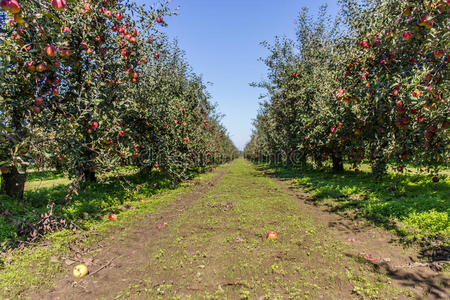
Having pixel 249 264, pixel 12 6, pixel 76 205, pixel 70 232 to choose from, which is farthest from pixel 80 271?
pixel 76 205

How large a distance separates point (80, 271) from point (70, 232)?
2.49 m

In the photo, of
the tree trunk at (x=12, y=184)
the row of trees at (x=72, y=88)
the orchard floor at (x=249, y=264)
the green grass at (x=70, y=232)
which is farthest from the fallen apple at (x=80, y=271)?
the tree trunk at (x=12, y=184)

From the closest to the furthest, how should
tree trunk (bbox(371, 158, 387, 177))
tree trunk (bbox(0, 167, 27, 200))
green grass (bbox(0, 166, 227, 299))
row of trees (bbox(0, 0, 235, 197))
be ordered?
1. green grass (bbox(0, 166, 227, 299))
2. row of trees (bbox(0, 0, 235, 197))
3. tree trunk (bbox(371, 158, 387, 177))
4. tree trunk (bbox(0, 167, 27, 200))

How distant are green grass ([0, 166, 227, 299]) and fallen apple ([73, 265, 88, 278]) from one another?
1.24 ft

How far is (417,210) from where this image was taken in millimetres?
6367

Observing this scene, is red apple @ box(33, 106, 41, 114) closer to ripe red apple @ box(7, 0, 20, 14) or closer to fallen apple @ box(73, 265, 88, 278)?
fallen apple @ box(73, 265, 88, 278)

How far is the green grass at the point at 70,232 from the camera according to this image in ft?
13.1

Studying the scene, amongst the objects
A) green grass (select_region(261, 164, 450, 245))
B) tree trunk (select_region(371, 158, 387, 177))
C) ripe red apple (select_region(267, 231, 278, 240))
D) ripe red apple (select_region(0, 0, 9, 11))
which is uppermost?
ripe red apple (select_region(0, 0, 9, 11))

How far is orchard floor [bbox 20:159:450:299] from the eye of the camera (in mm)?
3537

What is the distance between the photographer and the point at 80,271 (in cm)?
409

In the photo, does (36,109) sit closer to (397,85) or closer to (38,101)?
(38,101)

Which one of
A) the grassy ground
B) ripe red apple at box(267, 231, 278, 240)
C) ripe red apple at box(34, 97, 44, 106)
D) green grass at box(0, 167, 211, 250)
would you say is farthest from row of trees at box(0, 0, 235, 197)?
ripe red apple at box(267, 231, 278, 240)

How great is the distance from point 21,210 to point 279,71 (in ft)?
58.4

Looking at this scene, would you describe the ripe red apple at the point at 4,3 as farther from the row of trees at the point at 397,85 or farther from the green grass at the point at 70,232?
the row of trees at the point at 397,85
